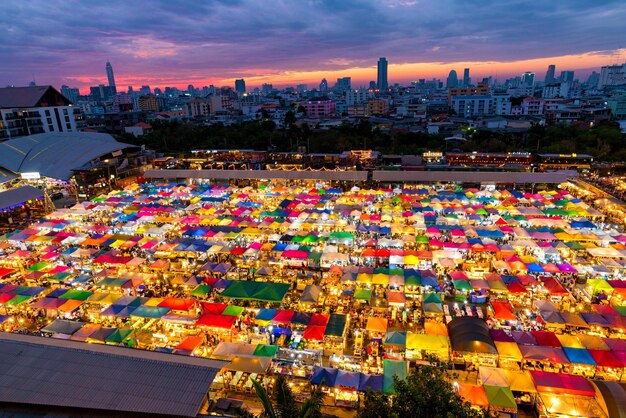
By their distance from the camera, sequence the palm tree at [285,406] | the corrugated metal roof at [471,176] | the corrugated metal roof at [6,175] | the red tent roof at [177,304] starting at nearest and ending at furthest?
the palm tree at [285,406], the red tent roof at [177,304], the corrugated metal roof at [471,176], the corrugated metal roof at [6,175]

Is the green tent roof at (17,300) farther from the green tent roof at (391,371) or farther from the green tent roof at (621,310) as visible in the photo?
the green tent roof at (621,310)

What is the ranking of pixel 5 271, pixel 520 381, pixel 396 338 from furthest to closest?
pixel 5 271, pixel 396 338, pixel 520 381

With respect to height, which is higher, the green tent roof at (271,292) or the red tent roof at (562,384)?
the green tent roof at (271,292)

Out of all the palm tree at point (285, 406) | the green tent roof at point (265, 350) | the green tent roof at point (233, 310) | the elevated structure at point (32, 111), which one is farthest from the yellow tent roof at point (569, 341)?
the elevated structure at point (32, 111)

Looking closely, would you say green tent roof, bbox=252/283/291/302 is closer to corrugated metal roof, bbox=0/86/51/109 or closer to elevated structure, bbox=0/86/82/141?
elevated structure, bbox=0/86/82/141

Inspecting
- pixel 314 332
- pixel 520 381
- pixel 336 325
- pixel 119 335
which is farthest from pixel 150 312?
pixel 520 381

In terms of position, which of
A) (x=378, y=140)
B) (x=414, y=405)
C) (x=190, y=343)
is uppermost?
(x=414, y=405)

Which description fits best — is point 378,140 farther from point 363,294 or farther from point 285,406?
point 285,406

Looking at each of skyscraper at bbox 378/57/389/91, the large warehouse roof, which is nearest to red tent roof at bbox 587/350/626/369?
the large warehouse roof
